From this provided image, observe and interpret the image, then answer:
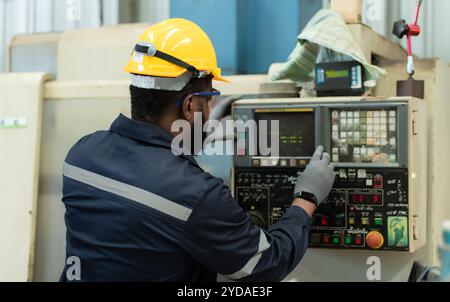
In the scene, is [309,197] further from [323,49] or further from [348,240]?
[323,49]

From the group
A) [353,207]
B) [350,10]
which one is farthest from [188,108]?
[350,10]

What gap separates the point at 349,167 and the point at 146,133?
0.49m

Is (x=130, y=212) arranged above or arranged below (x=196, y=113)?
below

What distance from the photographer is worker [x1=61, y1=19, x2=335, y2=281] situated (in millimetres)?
1093

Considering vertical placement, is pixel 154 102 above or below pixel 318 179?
above

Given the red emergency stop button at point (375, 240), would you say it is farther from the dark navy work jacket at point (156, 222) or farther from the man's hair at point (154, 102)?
the man's hair at point (154, 102)

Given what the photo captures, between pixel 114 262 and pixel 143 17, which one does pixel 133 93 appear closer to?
pixel 114 262

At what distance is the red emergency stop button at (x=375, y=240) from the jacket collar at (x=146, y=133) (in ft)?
1.51

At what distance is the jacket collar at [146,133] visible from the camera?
116 cm

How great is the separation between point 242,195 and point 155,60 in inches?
16.4

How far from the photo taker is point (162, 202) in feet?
3.56

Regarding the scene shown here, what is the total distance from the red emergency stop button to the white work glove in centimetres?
14

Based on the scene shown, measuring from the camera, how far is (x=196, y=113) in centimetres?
124

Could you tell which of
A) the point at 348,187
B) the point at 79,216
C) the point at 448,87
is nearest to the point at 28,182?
the point at 79,216
